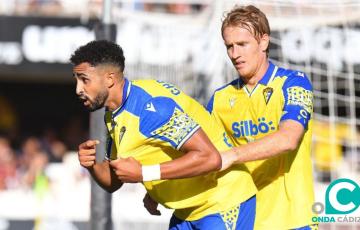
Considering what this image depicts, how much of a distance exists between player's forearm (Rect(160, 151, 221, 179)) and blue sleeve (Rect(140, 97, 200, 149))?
114 mm

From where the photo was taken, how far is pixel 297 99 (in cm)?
451

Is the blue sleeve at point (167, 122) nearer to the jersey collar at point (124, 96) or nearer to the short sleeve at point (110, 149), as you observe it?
the jersey collar at point (124, 96)

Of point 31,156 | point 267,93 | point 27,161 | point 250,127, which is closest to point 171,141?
point 250,127

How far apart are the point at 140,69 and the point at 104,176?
174 inches

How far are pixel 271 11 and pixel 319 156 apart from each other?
4.38 meters

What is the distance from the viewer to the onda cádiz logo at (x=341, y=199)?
18.9ft

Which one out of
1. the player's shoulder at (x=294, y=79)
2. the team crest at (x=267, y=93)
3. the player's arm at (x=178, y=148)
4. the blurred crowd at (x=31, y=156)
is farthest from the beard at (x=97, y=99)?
the blurred crowd at (x=31, y=156)

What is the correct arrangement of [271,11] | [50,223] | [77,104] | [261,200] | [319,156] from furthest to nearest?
1. [77,104]
2. [319,156]
3. [50,223]
4. [271,11]
5. [261,200]

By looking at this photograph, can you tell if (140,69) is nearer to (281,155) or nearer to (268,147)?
(281,155)

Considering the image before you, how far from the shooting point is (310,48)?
8469 mm

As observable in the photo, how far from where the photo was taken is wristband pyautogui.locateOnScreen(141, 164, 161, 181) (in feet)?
13.9

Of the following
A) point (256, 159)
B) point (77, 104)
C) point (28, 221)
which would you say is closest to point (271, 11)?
point (256, 159)

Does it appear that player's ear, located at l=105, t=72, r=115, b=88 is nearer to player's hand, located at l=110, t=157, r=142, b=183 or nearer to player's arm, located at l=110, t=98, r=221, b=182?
player's arm, located at l=110, t=98, r=221, b=182

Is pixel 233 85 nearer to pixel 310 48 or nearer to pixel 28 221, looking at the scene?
pixel 310 48
